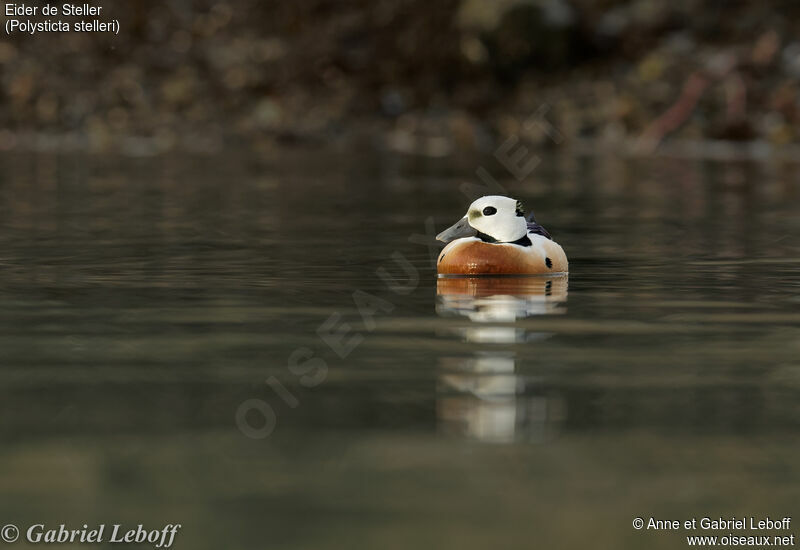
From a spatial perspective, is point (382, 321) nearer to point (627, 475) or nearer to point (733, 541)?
point (627, 475)

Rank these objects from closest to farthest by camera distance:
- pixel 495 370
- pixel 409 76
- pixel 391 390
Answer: pixel 391 390, pixel 495 370, pixel 409 76

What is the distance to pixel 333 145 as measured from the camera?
54.1 meters

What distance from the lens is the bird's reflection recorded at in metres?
8.62

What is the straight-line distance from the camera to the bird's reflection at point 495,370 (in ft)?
28.3

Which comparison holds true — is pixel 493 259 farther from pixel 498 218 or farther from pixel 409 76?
pixel 409 76

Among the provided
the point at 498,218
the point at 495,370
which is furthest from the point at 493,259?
the point at 495,370

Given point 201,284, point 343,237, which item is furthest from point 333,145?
point 201,284

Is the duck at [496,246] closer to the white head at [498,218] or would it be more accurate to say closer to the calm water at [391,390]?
the white head at [498,218]

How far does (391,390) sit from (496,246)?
5.09 m

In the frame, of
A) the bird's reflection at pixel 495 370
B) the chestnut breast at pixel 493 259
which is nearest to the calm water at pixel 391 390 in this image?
the bird's reflection at pixel 495 370

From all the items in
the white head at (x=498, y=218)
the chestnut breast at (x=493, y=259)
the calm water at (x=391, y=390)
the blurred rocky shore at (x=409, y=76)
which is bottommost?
the calm water at (x=391, y=390)

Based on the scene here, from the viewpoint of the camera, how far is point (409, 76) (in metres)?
56.9

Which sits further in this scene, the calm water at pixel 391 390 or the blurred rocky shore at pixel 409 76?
the blurred rocky shore at pixel 409 76

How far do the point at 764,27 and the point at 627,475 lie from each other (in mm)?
48072
